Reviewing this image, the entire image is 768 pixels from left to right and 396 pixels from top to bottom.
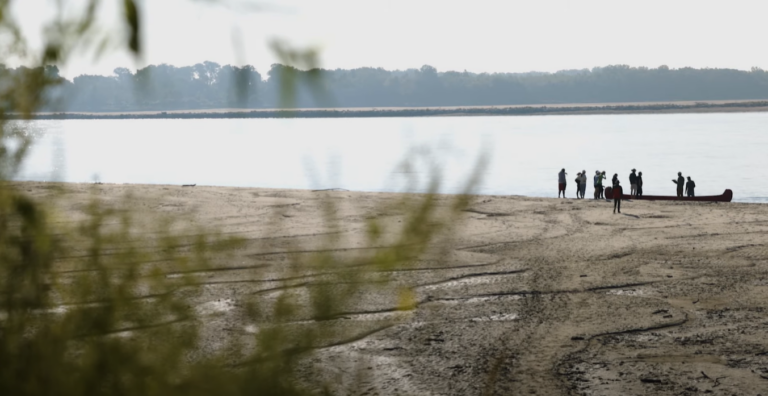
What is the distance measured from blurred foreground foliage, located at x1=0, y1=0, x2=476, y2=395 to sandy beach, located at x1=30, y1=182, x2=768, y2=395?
0.04 metres

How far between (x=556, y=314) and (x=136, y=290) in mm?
8443

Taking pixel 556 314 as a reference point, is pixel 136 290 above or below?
above

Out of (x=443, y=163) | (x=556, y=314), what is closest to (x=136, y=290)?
(x=443, y=163)

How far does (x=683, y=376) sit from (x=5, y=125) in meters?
6.93

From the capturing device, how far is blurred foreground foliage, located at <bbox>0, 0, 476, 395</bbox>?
4.18ft

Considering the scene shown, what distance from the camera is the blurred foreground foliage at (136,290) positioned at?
127cm

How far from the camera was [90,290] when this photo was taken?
1.45 metres

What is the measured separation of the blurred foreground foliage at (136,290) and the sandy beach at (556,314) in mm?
38

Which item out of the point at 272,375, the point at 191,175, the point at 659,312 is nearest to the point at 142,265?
the point at 272,375

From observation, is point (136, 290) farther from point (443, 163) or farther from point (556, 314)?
point (556, 314)

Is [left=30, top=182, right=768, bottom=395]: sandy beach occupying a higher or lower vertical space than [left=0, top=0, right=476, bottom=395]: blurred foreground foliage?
lower

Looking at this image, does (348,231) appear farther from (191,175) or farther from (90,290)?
(191,175)

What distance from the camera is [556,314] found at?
9461 millimetres

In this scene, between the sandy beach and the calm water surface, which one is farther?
the sandy beach
